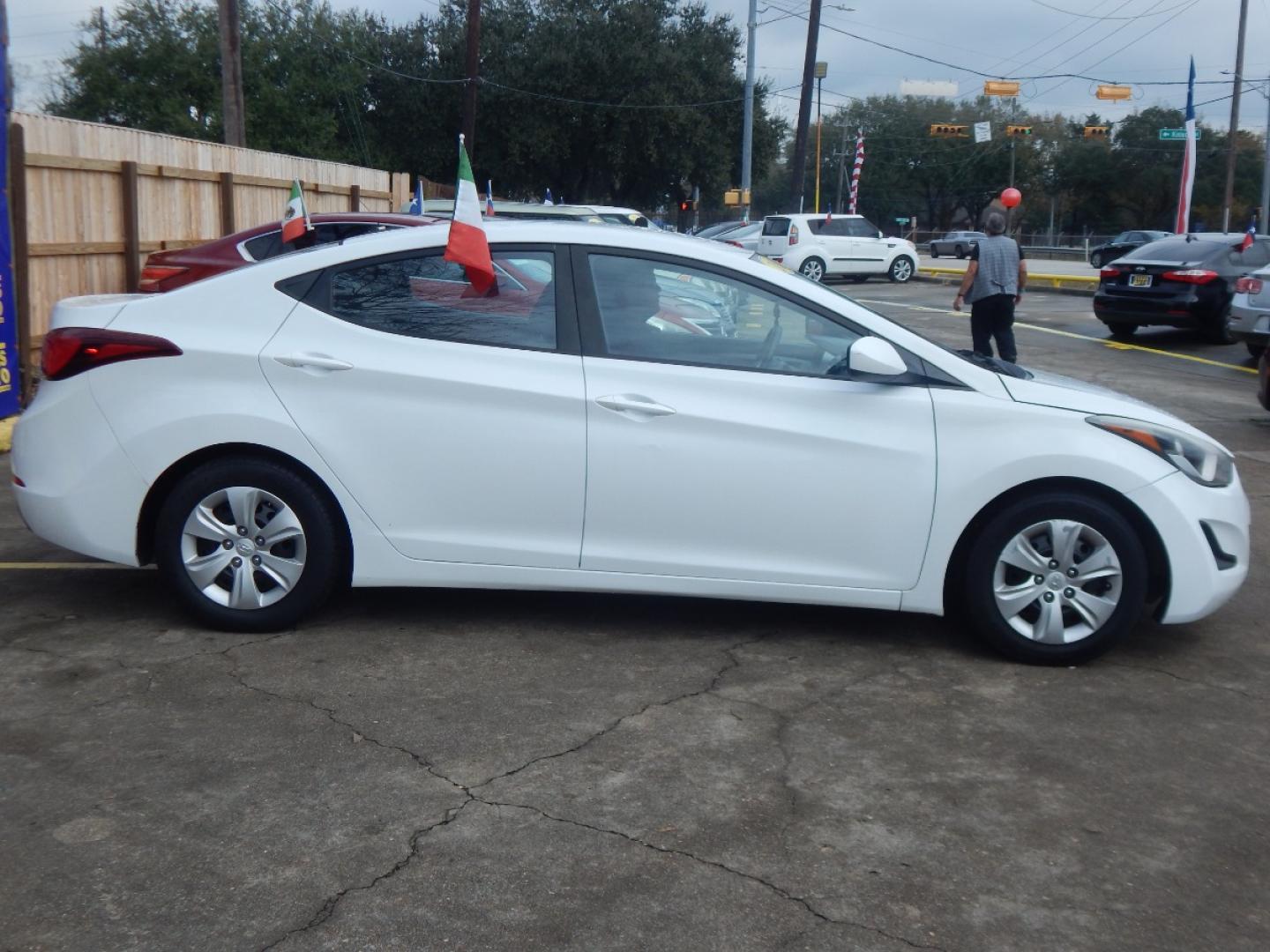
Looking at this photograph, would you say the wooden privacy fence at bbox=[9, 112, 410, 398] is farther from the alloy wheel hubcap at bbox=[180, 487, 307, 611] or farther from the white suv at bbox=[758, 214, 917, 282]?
the white suv at bbox=[758, 214, 917, 282]

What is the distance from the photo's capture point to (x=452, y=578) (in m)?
5.12

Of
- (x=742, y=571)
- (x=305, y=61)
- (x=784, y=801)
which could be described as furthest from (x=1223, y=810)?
(x=305, y=61)

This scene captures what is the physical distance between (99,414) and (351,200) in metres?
17.8

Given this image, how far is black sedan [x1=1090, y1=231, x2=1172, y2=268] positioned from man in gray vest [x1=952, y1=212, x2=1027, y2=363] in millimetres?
31034

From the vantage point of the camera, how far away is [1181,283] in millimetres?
17609

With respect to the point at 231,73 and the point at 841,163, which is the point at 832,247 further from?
the point at 841,163

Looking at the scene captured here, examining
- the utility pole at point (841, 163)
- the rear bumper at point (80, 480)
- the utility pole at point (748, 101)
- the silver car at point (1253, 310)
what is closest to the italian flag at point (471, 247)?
the rear bumper at point (80, 480)

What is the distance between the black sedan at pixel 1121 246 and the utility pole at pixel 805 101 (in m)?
10.4

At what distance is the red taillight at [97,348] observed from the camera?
16.6ft

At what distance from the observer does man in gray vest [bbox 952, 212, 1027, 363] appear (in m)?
11.6

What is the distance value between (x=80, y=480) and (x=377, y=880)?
2.50 metres

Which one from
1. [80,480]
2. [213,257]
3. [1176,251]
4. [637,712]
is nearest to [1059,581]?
[637,712]

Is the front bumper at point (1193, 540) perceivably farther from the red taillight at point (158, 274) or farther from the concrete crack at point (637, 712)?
the red taillight at point (158, 274)

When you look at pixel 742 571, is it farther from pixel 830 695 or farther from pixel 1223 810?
pixel 1223 810
